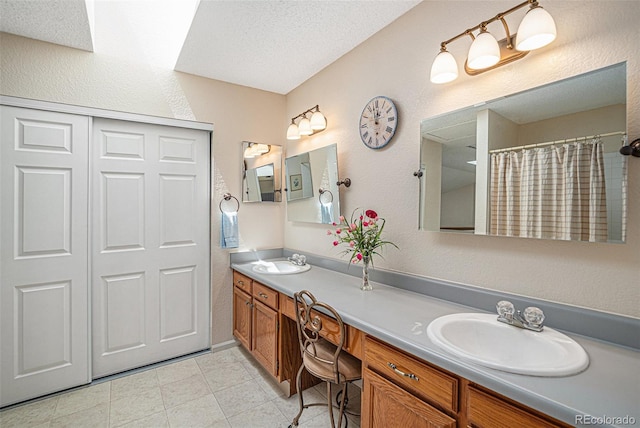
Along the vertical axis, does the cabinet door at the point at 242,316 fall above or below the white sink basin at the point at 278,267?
below

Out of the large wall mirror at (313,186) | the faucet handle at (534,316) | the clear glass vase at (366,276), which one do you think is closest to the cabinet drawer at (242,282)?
the large wall mirror at (313,186)

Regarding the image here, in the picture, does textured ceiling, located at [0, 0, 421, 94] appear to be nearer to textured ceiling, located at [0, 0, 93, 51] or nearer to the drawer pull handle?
textured ceiling, located at [0, 0, 93, 51]

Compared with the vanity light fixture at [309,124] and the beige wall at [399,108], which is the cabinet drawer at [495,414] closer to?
the beige wall at [399,108]

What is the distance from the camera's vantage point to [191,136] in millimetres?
2604

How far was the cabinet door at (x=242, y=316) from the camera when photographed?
241 cm

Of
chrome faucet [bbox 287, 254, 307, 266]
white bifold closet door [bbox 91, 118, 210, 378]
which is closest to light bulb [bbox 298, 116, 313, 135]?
white bifold closet door [bbox 91, 118, 210, 378]

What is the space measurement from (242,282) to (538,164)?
7.22ft

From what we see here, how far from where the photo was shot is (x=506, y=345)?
117 centimetres

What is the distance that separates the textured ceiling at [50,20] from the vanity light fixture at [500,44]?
2.03 metres

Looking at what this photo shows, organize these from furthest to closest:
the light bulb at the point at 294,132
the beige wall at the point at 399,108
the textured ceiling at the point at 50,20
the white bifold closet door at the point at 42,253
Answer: the light bulb at the point at 294,132 < the white bifold closet door at the point at 42,253 < the textured ceiling at the point at 50,20 < the beige wall at the point at 399,108

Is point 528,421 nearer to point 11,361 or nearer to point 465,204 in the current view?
point 465,204

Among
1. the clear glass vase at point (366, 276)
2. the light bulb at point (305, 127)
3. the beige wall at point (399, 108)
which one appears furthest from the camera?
the light bulb at point (305, 127)

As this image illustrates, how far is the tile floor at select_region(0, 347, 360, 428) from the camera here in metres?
1.82

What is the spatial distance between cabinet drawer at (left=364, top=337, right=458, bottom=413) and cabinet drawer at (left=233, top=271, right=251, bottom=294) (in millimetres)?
1344
